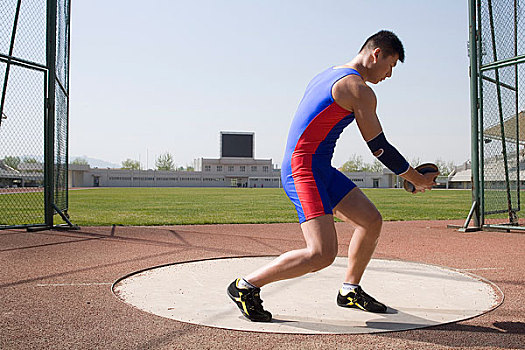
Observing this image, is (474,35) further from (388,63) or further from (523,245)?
(388,63)

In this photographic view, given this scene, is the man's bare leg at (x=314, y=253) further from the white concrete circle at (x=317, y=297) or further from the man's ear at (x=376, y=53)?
the man's ear at (x=376, y=53)

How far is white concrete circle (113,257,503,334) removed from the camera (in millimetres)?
3758

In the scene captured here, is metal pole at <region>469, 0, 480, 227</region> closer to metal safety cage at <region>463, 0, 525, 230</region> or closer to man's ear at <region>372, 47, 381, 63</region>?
metal safety cage at <region>463, 0, 525, 230</region>

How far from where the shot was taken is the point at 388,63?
376cm

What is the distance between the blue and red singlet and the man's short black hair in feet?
0.99

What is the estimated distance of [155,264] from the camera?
6363mm

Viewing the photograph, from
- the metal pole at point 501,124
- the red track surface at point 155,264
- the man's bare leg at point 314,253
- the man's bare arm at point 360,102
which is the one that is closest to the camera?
the red track surface at point 155,264

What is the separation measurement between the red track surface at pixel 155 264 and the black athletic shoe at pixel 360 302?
1.77 feet

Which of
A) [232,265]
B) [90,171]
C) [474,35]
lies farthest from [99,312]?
[90,171]

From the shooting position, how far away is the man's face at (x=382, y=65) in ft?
12.2

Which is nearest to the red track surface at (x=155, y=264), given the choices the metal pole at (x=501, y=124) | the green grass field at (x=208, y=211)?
the metal pole at (x=501, y=124)

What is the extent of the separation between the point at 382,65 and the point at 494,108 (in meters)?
8.62

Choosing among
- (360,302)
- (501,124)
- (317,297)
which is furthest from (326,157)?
(501,124)

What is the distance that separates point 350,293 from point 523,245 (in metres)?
5.65
